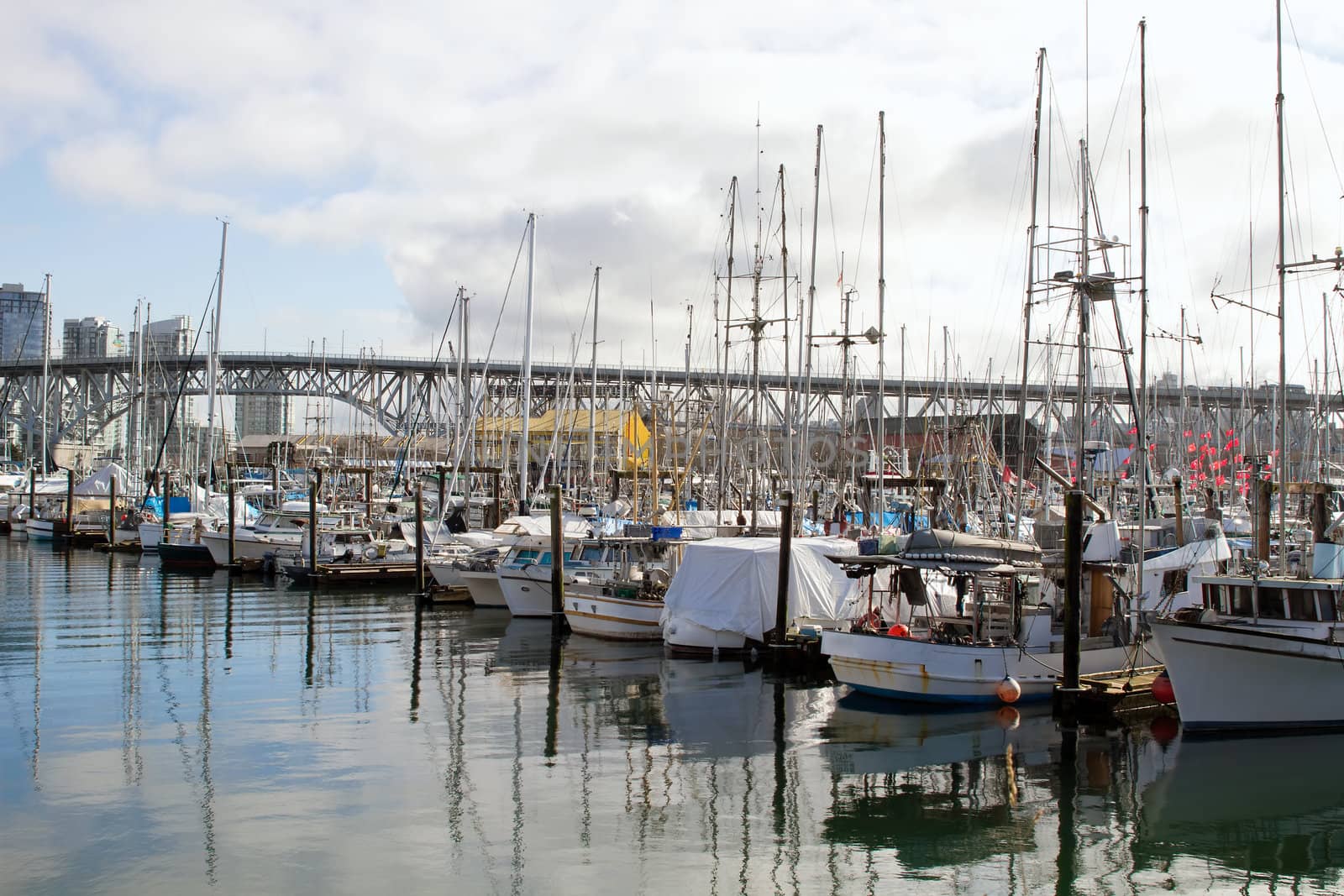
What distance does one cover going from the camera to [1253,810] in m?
16.7

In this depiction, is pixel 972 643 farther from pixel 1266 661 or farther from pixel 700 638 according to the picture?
pixel 700 638

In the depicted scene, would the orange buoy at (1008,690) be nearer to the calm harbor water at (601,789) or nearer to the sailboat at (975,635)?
the sailboat at (975,635)

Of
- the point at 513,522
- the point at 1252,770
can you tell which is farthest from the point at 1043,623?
the point at 513,522

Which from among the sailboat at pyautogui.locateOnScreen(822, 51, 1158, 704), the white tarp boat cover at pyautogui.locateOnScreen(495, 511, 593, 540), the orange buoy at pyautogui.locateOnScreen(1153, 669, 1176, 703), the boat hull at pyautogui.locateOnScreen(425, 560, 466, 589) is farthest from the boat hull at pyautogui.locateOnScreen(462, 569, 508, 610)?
the orange buoy at pyautogui.locateOnScreen(1153, 669, 1176, 703)

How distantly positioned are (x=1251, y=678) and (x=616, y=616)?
55.4 feet

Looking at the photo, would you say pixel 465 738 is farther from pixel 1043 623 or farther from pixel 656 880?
pixel 1043 623

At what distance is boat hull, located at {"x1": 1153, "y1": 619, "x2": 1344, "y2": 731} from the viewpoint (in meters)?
20.2

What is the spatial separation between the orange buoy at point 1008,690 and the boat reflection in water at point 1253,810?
10.4ft

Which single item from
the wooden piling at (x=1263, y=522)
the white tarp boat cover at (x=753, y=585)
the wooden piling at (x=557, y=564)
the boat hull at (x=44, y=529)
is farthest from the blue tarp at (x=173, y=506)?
the wooden piling at (x=1263, y=522)

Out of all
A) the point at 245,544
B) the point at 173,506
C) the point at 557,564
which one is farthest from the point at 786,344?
the point at 173,506

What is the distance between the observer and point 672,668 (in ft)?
91.9

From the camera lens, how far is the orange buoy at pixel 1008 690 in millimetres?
22672

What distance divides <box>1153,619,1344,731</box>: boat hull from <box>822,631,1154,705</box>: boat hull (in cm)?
283

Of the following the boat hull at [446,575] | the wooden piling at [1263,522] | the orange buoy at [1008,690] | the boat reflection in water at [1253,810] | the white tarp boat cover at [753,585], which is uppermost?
the wooden piling at [1263,522]
